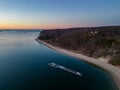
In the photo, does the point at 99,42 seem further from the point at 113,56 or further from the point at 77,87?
the point at 77,87

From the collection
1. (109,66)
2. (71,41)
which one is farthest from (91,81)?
(71,41)

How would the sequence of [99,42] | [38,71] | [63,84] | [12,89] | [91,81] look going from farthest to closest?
[99,42] < [38,71] < [91,81] < [63,84] < [12,89]

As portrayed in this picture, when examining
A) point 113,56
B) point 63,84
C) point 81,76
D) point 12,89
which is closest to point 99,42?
point 113,56

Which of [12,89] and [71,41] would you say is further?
[71,41]

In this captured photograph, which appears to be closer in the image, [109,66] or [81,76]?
[81,76]

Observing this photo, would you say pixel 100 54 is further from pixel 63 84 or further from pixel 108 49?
pixel 63 84

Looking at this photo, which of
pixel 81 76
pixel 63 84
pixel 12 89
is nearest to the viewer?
pixel 12 89

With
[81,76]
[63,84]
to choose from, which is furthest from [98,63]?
[63,84]

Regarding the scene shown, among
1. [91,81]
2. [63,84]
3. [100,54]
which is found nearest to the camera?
[63,84]

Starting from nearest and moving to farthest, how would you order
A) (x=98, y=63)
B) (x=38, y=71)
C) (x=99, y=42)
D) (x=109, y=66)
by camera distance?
1. (x=38, y=71)
2. (x=109, y=66)
3. (x=98, y=63)
4. (x=99, y=42)
